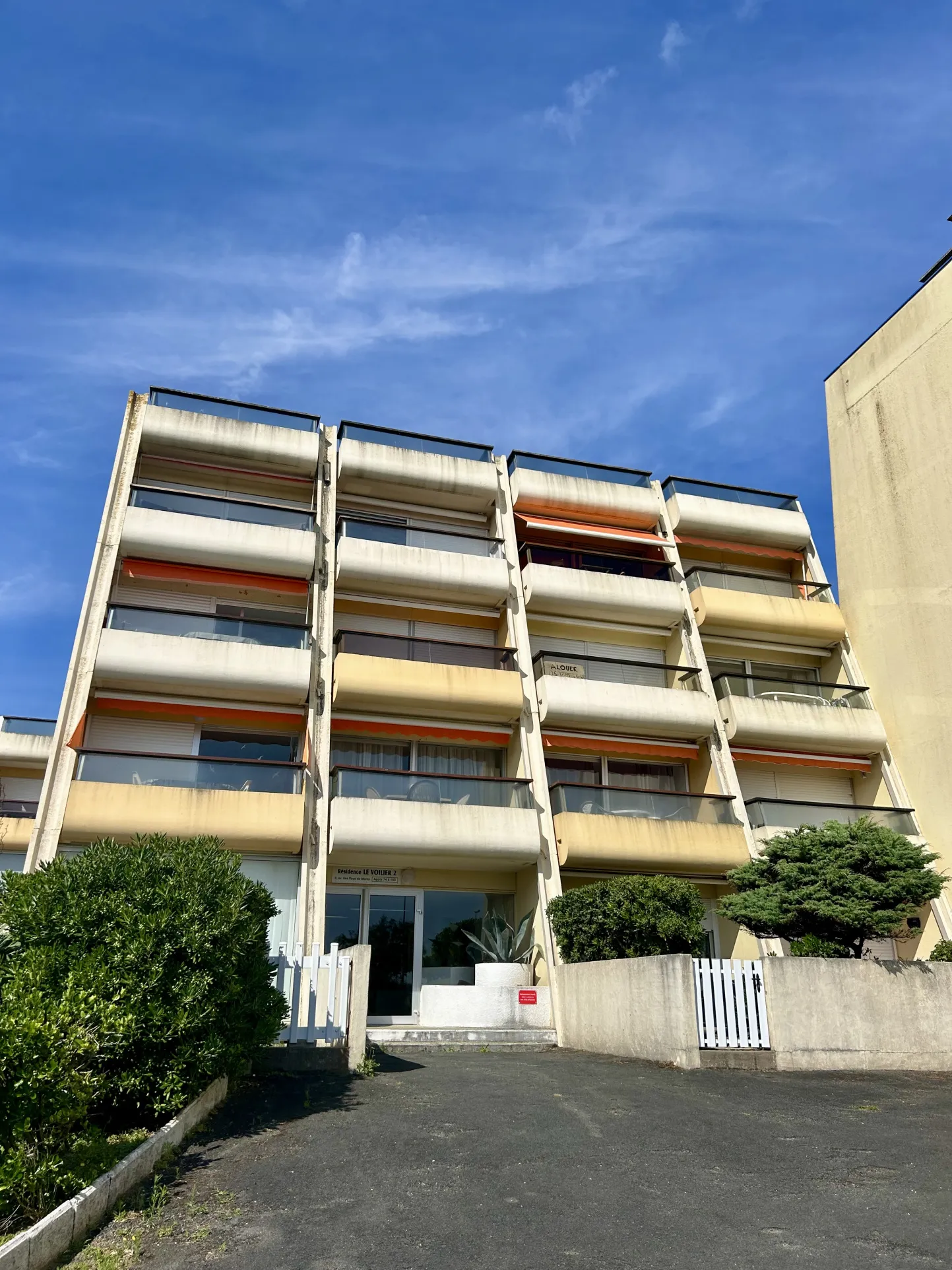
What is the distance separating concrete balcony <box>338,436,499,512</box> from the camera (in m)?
24.3

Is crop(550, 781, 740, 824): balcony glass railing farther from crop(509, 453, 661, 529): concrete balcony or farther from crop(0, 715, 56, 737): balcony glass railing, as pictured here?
crop(0, 715, 56, 737): balcony glass railing

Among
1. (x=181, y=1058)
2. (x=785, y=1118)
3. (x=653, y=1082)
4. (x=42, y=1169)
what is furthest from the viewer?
(x=653, y=1082)

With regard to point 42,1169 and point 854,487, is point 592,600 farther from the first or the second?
point 42,1169

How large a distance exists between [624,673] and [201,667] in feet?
35.4

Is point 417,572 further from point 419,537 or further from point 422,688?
point 422,688

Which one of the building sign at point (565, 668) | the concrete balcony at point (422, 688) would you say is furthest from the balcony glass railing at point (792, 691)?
the concrete balcony at point (422, 688)

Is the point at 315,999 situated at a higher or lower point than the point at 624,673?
lower

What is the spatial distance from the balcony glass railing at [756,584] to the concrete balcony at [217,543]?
1058 cm

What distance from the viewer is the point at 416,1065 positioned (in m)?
12.8

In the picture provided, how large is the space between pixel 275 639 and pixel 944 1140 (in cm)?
1622

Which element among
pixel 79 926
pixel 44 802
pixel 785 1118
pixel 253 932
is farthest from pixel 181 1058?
pixel 44 802

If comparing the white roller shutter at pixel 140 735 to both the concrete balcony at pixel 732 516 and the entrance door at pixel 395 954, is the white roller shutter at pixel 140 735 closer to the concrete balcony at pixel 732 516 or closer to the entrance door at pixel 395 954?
the entrance door at pixel 395 954

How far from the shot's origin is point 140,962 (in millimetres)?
7172

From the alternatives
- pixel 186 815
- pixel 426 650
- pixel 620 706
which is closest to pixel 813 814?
pixel 620 706
